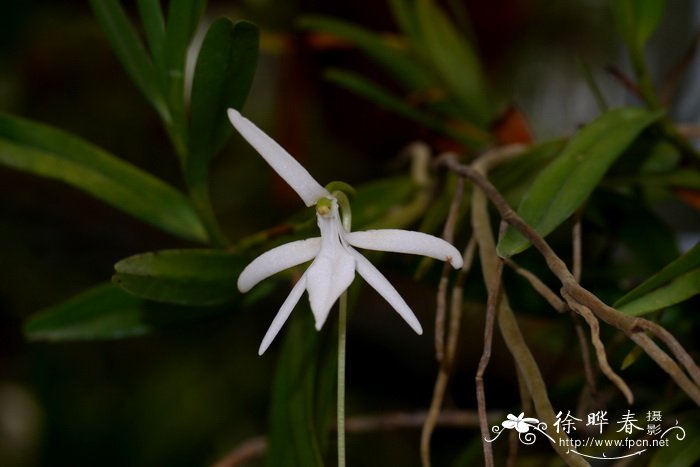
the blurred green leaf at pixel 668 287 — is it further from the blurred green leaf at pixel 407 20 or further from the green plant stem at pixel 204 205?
the blurred green leaf at pixel 407 20

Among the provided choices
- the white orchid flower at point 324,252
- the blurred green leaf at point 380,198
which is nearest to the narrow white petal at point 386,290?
the white orchid flower at point 324,252

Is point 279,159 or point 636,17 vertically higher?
point 636,17

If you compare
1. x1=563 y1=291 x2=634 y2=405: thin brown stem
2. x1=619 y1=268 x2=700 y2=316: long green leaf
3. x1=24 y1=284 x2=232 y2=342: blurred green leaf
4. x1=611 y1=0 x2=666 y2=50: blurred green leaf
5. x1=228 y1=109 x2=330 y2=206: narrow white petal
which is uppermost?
x1=611 y1=0 x2=666 y2=50: blurred green leaf

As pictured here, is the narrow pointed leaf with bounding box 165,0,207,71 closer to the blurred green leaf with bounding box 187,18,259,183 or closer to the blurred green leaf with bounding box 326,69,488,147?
the blurred green leaf with bounding box 187,18,259,183

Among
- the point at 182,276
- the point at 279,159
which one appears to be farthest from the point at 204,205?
the point at 279,159

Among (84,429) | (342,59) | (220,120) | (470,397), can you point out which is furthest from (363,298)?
(220,120)

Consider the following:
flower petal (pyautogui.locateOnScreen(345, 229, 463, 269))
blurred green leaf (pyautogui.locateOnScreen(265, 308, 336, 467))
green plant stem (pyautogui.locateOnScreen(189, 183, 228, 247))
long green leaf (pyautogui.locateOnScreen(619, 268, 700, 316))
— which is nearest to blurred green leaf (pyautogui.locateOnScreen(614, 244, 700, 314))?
long green leaf (pyautogui.locateOnScreen(619, 268, 700, 316))

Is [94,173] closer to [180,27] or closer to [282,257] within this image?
[180,27]
